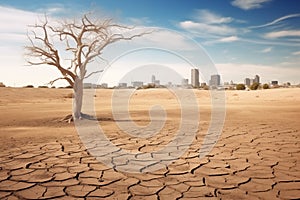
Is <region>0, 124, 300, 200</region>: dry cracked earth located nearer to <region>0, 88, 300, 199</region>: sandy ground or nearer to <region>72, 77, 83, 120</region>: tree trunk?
<region>0, 88, 300, 199</region>: sandy ground

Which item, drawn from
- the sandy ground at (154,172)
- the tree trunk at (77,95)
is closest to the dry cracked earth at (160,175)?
the sandy ground at (154,172)

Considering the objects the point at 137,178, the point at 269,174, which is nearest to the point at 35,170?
the point at 137,178

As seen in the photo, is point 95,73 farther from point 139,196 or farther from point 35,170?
point 139,196

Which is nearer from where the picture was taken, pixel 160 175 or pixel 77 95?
pixel 160 175

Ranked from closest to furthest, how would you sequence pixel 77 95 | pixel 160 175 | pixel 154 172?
pixel 160 175, pixel 154 172, pixel 77 95

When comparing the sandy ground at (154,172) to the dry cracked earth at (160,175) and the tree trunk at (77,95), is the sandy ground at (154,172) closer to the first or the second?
the dry cracked earth at (160,175)

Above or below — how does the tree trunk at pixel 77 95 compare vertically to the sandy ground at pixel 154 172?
above

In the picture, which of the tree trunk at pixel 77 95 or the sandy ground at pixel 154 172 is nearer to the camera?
the sandy ground at pixel 154 172

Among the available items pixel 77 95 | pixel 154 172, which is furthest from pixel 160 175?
pixel 77 95

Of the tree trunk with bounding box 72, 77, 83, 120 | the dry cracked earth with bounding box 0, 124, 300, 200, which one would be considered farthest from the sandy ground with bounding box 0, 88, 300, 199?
the tree trunk with bounding box 72, 77, 83, 120

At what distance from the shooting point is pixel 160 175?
4797mm

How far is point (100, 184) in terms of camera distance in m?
4.33

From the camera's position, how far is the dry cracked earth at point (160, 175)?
3.98 metres

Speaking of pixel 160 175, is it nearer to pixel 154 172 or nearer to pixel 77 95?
pixel 154 172
